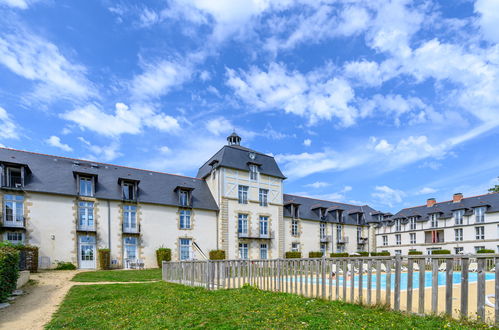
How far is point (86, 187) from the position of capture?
71.3 ft

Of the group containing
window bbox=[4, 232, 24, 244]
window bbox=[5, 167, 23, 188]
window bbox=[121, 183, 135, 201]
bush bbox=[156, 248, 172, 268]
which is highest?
window bbox=[5, 167, 23, 188]

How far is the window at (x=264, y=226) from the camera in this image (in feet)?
92.8

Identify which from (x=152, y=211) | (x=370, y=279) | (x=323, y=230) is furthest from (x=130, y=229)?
(x=323, y=230)

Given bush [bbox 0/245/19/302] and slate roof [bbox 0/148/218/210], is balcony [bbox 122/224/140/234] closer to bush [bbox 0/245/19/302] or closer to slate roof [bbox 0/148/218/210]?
slate roof [bbox 0/148/218/210]

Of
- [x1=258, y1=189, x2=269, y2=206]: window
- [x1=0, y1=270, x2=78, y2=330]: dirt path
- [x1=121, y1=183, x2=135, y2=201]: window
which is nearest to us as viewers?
[x1=0, y1=270, x2=78, y2=330]: dirt path

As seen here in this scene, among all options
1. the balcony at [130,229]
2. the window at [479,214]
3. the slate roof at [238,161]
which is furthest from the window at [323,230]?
the balcony at [130,229]

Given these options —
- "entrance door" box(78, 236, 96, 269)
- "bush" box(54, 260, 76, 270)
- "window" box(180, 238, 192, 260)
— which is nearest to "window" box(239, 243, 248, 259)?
Answer: "window" box(180, 238, 192, 260)

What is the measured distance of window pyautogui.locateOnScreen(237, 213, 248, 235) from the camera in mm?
27141

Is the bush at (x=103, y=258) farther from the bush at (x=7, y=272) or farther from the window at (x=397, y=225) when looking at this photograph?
the window at (x=397, y=225)

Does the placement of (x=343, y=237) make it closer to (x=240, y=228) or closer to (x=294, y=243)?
(x=294, y=243)

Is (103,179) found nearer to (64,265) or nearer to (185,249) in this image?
(64,265)

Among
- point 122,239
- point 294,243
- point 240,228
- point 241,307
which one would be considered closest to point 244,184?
point 240,228

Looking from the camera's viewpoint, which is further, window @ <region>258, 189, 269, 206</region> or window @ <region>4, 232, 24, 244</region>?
window @ <region>258, 189, 269, 206</region>

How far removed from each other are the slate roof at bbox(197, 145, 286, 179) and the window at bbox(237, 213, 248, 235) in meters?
4.17
